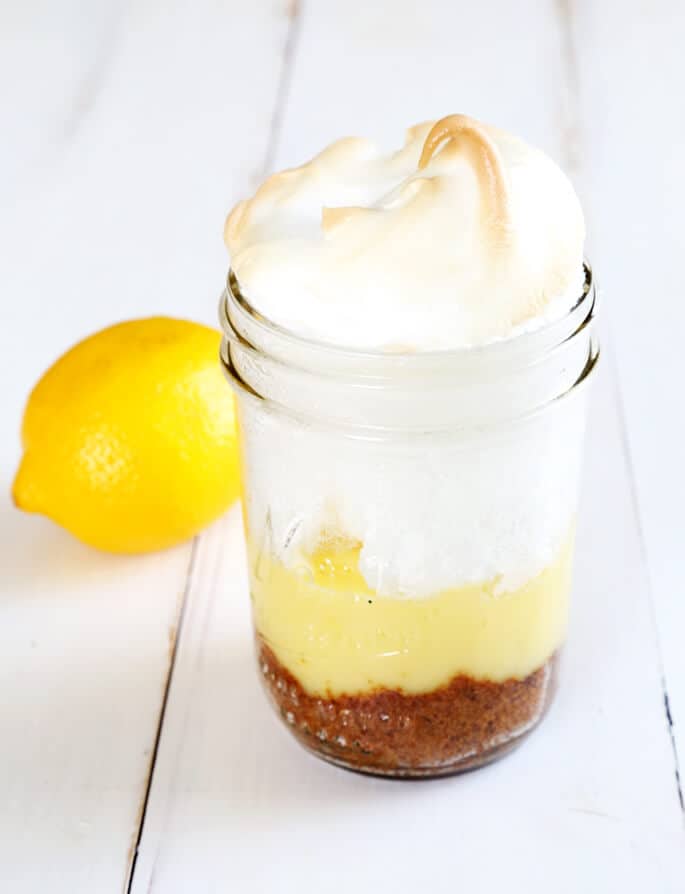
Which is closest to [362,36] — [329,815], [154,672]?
[154,672]

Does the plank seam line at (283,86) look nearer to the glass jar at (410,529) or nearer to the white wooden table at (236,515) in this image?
the white wooden table at (236,515)

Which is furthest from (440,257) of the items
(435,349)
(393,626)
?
(393,626)

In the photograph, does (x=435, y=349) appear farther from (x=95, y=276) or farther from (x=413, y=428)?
(x=95, y=276)

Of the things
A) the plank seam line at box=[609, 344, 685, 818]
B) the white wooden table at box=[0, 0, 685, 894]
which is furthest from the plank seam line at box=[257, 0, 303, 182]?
the plank seam line at box=[609, 344, 685, 818]

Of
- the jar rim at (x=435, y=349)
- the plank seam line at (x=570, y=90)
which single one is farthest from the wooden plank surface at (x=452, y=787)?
the plank seam line at (x=570, y=90)

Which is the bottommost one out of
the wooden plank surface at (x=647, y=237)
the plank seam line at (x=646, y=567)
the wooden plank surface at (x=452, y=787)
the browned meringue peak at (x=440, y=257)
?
the wooden plank surface at (x=452, y=787)
